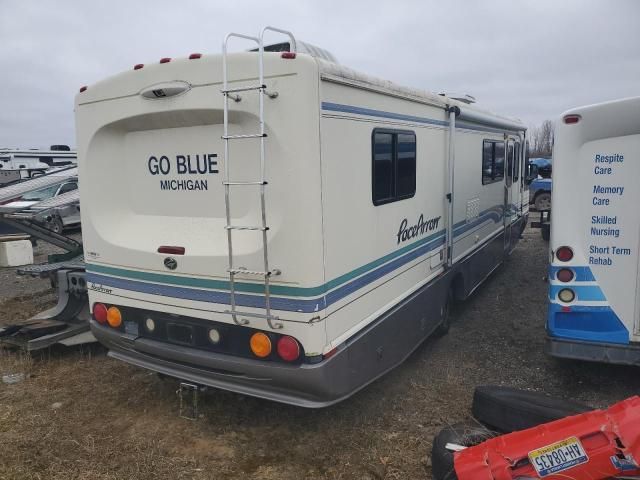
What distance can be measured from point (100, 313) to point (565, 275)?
151 inches

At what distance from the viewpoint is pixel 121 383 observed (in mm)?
4848

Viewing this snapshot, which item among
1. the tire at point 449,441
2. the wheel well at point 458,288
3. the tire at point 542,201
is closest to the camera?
the tire at point 449,441

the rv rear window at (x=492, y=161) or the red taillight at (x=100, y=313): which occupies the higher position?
the rv rear window at (x=492, y=161)

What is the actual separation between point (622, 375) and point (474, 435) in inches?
88.8

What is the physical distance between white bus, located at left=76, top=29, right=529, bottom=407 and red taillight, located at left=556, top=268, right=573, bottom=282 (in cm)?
120

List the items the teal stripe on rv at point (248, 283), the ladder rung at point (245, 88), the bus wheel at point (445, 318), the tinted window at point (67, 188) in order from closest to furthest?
the ladder rung at point (245, 88)
the teal stripe on rv at point (248, 283)
the bus wheel at point (445, 318)
the tinted window at point (67, 188)

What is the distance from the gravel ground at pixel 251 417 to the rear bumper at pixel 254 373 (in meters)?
0.49

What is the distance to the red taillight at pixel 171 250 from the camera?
3690 mm

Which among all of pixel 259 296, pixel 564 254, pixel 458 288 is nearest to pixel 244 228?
pixel 259 296

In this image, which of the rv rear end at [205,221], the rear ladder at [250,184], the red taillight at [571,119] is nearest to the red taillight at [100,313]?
the rv rear end at [205,221]

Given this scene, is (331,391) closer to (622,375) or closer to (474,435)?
(474,435)

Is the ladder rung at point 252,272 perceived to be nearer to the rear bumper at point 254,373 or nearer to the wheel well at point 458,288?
the rear bumper at point 254,373

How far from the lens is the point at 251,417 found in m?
4.21

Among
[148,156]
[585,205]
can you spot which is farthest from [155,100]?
[585,205]
